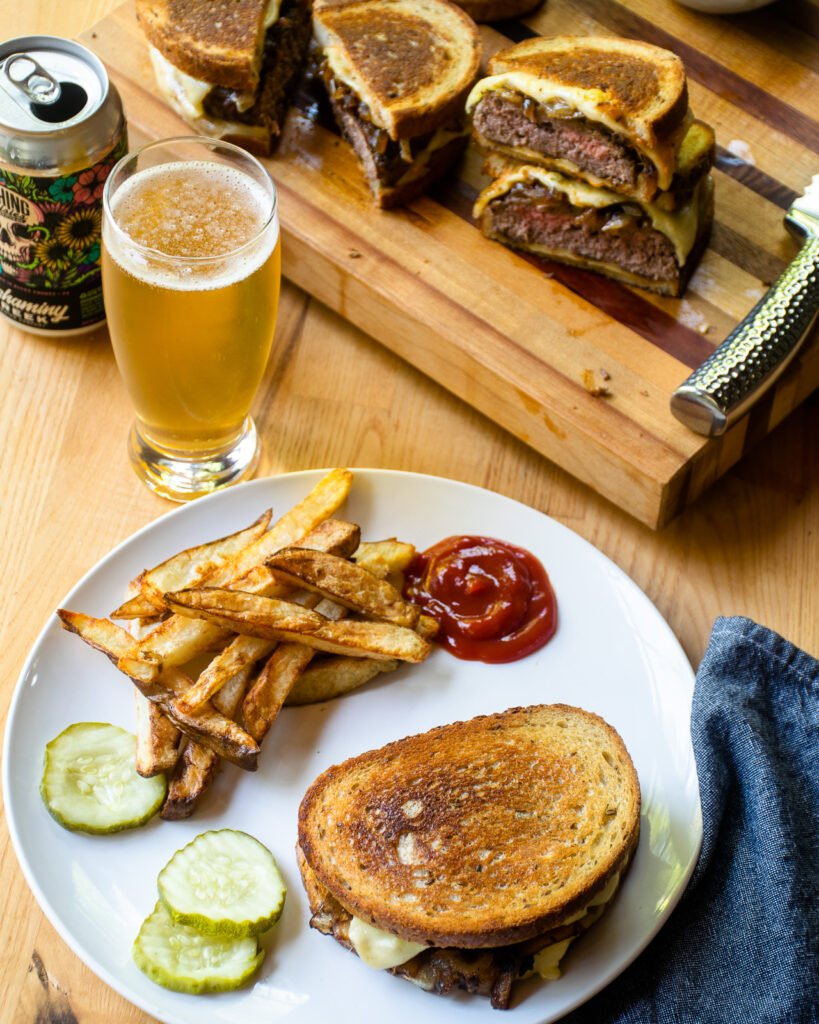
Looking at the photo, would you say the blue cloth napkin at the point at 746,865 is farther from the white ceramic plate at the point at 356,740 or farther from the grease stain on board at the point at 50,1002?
the grease stain on board at the point at 50,1002

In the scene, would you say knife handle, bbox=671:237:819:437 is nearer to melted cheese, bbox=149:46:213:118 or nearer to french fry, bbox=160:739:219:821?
french fry, bbox=160:739:219:821

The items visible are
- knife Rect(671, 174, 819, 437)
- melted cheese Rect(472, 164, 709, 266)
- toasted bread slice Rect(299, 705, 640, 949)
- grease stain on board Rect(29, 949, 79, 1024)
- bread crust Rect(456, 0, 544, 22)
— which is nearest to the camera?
toasted bread slice Rect(299, 705, 640, 949)

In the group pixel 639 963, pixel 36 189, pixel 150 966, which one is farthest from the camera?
pixel 36 189

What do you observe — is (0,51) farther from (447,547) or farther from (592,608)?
(592,608)

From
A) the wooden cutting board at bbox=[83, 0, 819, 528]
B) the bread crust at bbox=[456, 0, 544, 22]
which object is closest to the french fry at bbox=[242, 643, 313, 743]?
the wooden cutting board at bbox=[83, 0, 819, 528]

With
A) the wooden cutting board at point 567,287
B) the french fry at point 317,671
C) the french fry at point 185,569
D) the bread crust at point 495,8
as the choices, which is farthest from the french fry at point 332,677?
the bread crust at point 495,8

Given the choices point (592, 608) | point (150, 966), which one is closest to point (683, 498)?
point (592, 608)
